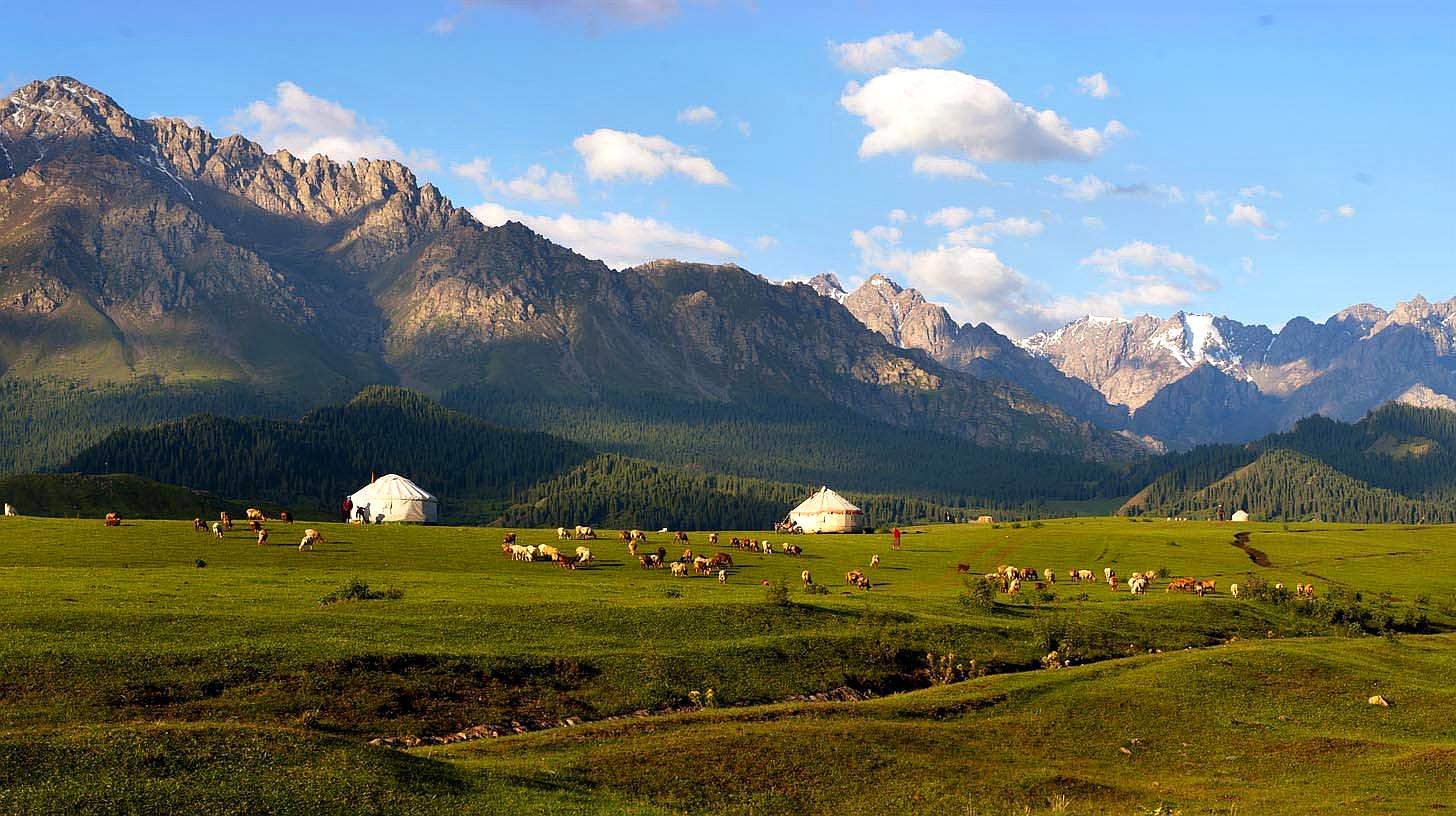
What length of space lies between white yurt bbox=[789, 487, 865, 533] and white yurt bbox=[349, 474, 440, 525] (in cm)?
5536

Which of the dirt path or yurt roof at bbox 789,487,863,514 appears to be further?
yurt roof at bbox 789,487,863,514

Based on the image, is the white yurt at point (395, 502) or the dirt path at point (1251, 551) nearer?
the dirt path at point (1251, 551)

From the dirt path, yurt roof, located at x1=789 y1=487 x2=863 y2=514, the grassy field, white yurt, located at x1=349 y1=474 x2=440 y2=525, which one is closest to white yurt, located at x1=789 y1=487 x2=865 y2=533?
yurt roof, located at x1=789 y1=487 x2=863 y2=514

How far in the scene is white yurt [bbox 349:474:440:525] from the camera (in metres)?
161

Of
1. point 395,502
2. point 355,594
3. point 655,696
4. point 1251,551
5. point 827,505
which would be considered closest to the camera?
point 655,696

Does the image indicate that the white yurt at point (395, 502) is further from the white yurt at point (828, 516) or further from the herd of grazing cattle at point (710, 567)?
the white yurt at point (828, 516)

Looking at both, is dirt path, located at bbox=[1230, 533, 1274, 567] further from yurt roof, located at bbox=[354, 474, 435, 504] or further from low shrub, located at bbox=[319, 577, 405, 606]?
yurt roof, located at bbox=[354, 474, 435, 504]

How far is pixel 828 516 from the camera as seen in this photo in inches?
6752

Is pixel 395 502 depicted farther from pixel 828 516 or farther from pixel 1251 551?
pixel 1251 551

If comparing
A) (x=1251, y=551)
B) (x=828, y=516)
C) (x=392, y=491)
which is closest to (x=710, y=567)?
(x=828, y=516)

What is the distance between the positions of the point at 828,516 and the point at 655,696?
124m

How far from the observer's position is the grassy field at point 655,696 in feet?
104

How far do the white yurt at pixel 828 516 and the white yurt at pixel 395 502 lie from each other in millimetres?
55357

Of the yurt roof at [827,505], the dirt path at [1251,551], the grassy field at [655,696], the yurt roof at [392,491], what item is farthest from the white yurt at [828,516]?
the grassy field at [655,696]
